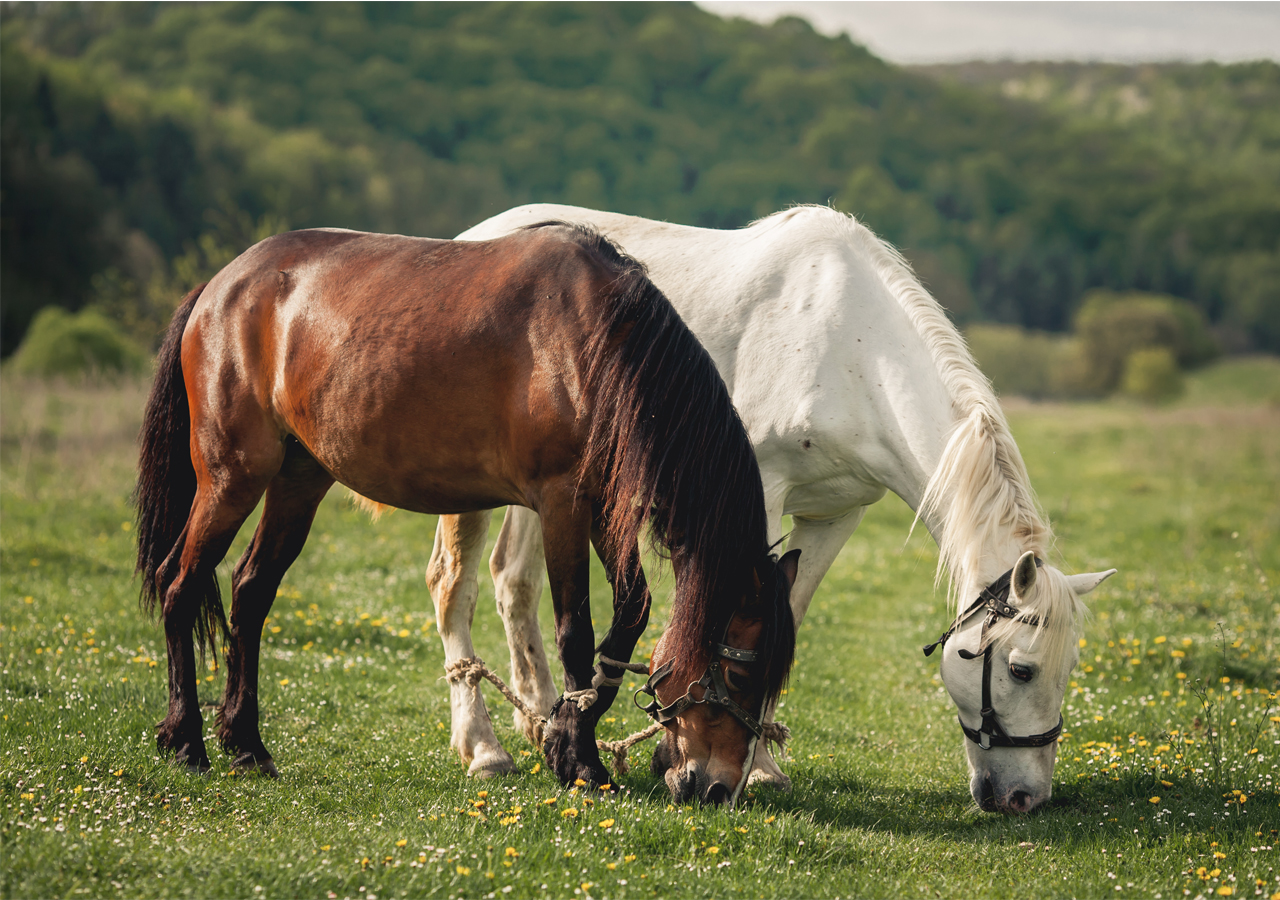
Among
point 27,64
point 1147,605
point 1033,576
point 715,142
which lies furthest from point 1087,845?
point 715,142

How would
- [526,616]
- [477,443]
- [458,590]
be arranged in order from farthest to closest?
[526,616], [458,590], [477,443]

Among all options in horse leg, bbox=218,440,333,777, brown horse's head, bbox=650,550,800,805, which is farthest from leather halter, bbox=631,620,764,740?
horse leg, bbox=218,440,333,777

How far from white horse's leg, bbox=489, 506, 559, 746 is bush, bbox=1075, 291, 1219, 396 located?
71.7m

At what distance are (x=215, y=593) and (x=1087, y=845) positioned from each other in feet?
12.6

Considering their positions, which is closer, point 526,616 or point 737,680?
point 737,680

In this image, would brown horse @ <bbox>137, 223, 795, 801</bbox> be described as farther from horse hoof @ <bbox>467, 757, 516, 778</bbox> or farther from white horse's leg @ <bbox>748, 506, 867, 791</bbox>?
white horse's leg @ <bbox>748, 506, 867, 791</bbox>

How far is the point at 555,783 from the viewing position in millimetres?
4418

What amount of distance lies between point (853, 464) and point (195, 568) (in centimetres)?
300

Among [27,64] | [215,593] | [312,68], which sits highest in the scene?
[312,68]

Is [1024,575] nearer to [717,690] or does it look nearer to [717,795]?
[717,690]

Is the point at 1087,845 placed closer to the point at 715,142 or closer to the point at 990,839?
the point at 990,839

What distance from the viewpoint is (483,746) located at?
15.4 ft

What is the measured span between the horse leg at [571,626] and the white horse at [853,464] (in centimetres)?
67

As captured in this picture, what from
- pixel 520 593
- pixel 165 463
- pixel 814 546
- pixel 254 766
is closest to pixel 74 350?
pixel 165 463
